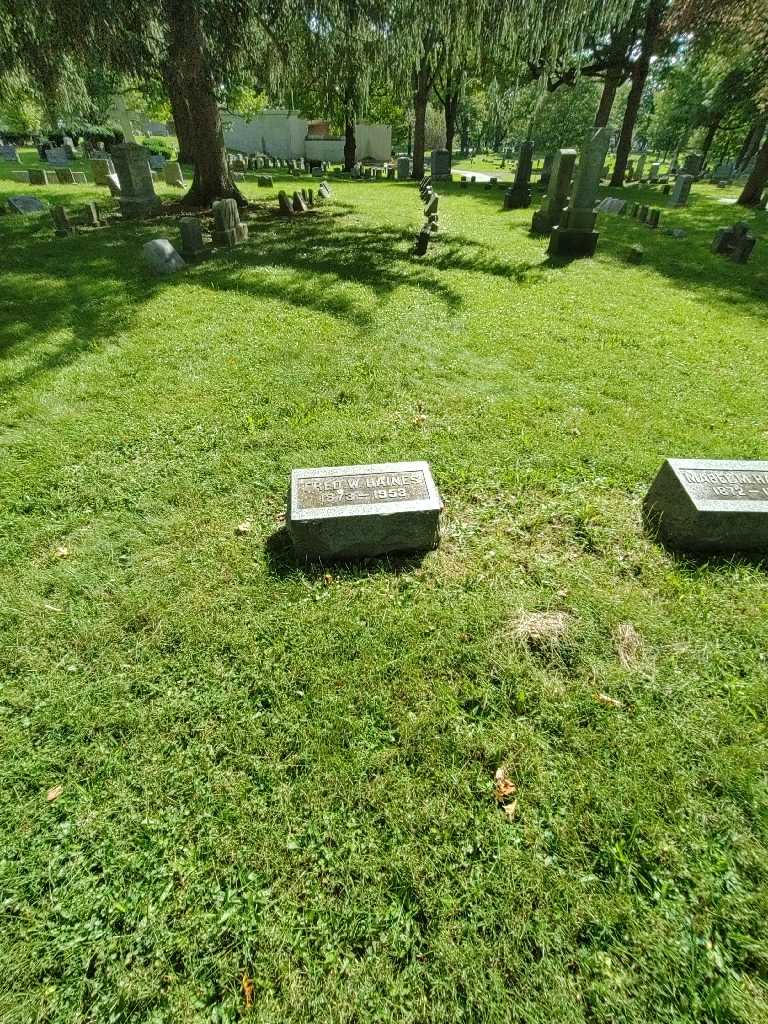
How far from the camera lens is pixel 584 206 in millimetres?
10672

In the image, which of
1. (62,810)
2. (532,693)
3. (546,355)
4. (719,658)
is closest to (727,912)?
(532,693)

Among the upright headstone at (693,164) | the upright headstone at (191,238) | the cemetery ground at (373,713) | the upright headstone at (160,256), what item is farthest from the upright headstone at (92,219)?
the upright headstone at (693,164)

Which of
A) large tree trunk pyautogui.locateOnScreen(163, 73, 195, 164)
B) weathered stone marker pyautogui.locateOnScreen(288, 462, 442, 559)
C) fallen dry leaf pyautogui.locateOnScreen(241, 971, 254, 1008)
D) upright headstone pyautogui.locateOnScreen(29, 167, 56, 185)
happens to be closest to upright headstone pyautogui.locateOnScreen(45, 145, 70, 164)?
upright headstone pyautogui.locateOnScreen(29, 167, 56, 185)

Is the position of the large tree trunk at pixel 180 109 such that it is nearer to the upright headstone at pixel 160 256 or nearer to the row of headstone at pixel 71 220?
the row of headstone at pixel 71 220

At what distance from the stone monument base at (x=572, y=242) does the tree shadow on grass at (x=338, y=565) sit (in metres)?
10.7

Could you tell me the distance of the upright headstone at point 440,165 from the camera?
93.7ft

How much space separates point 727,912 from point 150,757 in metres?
2.62

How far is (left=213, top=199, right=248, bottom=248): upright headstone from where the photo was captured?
10.5 metres

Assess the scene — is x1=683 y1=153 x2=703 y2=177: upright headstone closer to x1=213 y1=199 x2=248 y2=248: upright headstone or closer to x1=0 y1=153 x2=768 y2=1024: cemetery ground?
x1=213 y1=199 x2=248 y2=248: upright headstone

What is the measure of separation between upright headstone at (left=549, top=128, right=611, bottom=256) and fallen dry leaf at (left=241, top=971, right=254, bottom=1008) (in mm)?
13039

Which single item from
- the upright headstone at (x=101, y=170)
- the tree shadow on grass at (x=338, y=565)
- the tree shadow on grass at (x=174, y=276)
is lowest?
the tree shadow on grass at (x=338, y=565)

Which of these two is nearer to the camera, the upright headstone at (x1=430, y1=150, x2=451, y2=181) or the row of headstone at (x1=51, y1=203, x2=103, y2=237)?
the row of headstone at (x1=51, y1=203, x2=103, y2=237)

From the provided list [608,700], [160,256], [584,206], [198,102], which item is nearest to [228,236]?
[160,256]

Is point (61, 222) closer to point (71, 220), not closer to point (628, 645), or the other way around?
point (71, 220)
